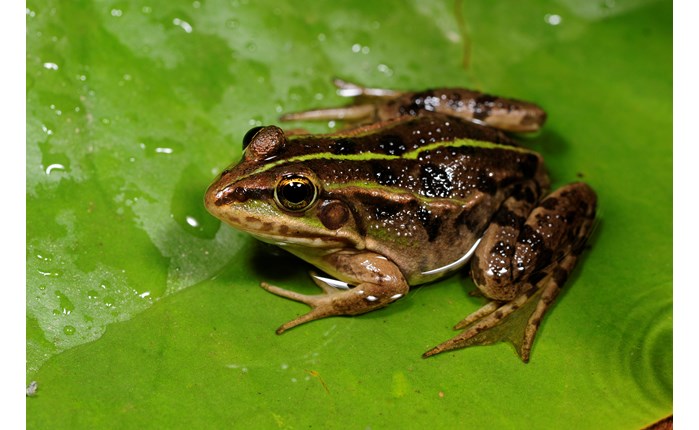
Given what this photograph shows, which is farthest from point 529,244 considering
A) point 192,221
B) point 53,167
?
point 53,167

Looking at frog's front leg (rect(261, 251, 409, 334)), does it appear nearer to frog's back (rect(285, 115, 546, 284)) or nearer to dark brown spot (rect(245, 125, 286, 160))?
frog's back (rect(285, 115, 546, 284))

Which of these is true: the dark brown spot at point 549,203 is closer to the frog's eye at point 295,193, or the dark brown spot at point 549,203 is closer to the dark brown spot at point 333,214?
the dark brown spot at point 333,214

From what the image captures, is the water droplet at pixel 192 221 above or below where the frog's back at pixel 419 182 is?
below

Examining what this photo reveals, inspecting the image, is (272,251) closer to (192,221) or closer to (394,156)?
(192,221)

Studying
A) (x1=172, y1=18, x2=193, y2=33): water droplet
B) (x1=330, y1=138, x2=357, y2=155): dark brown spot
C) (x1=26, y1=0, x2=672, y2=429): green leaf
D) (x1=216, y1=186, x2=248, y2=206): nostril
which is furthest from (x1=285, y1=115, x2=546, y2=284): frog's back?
(x1=172, y1=18, x2=193, y2=33): water droplet

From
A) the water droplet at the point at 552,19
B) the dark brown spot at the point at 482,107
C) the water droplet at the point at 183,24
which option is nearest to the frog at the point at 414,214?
the dark brown spot at the point at 482,107

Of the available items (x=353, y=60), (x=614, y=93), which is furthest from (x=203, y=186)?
(x=614, y=93)

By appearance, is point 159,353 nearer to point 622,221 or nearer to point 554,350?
point 554,350
